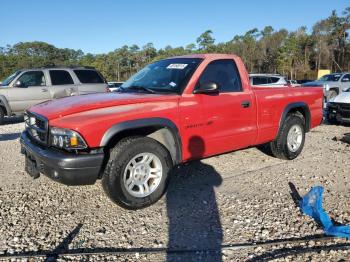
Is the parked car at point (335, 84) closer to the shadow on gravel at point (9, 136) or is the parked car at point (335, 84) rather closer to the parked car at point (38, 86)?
the parked car at point (38, 86)

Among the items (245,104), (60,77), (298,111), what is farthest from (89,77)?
(245,104)

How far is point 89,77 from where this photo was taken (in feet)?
37.5

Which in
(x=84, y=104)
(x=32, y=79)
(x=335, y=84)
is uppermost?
(x=32, y=79)

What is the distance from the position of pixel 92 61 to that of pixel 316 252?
96370mm

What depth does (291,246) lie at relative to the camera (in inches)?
126

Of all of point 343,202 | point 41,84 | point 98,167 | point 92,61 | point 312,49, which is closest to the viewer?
point 98,167

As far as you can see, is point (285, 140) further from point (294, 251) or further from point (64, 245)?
point (64, 245)

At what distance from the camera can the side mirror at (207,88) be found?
14.0 feet

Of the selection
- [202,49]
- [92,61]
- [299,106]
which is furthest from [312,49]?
[299,106]

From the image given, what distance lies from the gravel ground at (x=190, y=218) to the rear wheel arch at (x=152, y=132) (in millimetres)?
708

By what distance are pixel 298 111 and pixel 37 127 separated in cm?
453

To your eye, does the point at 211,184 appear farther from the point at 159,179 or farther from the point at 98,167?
the point at 98,167

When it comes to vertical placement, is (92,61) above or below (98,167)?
above

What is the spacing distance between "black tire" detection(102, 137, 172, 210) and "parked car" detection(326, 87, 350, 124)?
7.57m
